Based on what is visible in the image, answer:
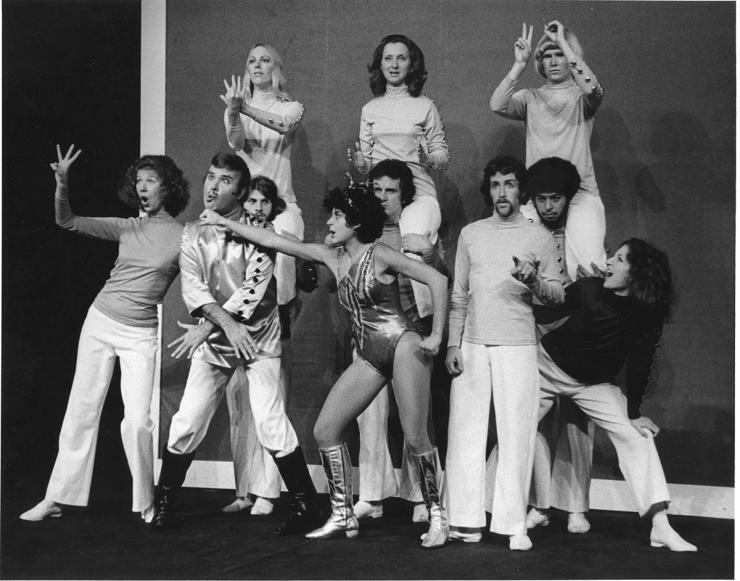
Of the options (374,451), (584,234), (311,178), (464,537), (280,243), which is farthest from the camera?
(311,178)

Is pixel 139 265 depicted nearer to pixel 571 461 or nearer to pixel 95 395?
pixel 95 395

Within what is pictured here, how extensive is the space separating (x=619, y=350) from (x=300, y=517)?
1925mm

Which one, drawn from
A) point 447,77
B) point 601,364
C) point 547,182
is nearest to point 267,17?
point 447,77

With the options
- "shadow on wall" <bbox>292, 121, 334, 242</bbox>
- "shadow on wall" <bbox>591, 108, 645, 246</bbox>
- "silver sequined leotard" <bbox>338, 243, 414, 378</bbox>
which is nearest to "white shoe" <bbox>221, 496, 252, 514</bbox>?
"silver sequined leotard" <bbox>338, 243, 414, 378</bbox>

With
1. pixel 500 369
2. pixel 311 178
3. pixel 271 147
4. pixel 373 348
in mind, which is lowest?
pixel 500 369

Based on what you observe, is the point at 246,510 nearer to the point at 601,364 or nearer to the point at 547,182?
the point at 601,364

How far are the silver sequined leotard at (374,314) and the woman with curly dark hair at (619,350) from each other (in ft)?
3.06

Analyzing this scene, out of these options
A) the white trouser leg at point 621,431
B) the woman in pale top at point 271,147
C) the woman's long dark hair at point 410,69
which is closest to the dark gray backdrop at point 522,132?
the woman's long dark hair at point 410,69

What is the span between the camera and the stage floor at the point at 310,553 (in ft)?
14.3

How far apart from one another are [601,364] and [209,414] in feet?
6.94

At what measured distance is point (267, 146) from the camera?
569 centimetres

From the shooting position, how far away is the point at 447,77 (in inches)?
242

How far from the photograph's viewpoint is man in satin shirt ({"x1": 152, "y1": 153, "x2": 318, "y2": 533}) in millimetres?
4922

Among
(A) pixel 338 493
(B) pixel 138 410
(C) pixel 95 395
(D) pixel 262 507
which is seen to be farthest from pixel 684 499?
(C) pixel 95 395
